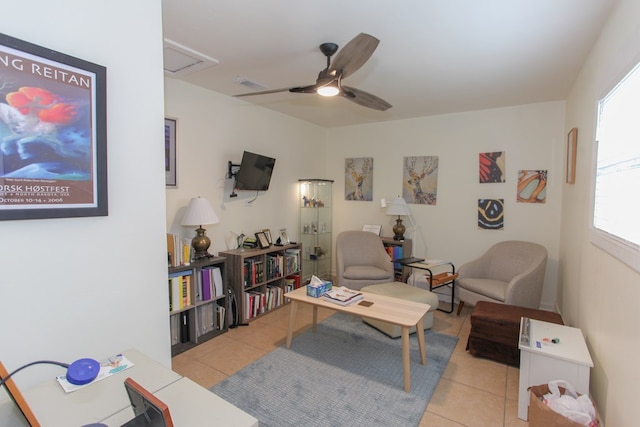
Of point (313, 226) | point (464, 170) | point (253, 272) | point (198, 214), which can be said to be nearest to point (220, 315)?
point (253, 272)

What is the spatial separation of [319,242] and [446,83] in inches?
107

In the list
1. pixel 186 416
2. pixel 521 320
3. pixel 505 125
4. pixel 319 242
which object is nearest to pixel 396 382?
pixel 521 320

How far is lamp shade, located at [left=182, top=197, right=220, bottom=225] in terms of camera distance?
2.91 metres

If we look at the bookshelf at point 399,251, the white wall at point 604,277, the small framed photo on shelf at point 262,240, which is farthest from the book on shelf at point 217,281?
the white wall at point 604,277

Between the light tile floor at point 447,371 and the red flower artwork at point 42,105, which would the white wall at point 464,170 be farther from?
the red flower artwork at point 42,105

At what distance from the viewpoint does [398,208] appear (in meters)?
4.31

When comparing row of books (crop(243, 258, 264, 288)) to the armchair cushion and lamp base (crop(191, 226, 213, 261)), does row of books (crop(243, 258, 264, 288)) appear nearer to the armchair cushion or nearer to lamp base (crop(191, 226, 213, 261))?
lamp base (crop(191, 226, 213, 261))

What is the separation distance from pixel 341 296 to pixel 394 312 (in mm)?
479

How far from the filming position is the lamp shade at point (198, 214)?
114 inches

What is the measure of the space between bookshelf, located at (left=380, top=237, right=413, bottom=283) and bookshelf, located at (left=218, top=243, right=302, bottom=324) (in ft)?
4.04

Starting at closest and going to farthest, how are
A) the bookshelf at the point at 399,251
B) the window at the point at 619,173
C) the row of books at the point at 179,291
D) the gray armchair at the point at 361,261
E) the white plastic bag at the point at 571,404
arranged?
1. the window at the point at 619,173
2. the white plastic bag at the point at 571,404
3. the row of books at the point at 179,291
4. the gray armchair at the point at 361,261
5. the bookshelf at the point at 399,251

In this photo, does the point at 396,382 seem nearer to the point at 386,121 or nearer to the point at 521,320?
the point at 521,320

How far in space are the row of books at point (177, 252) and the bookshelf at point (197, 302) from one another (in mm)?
57

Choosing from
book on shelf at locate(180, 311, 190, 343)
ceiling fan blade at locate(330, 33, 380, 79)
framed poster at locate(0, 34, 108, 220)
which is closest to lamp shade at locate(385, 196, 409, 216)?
ceiling fan blade at locate(330, 33, 380, 79)
